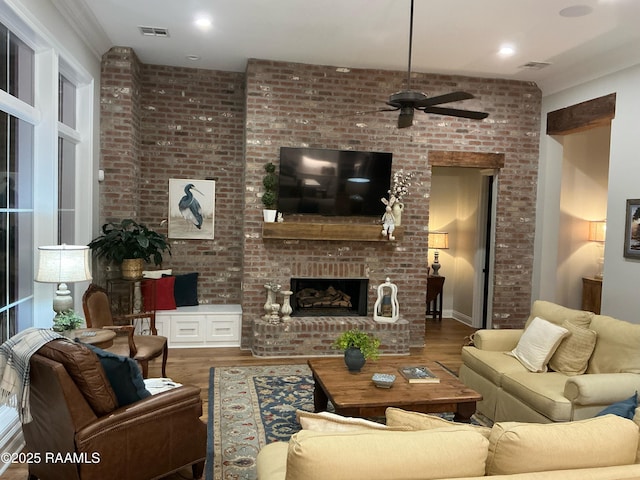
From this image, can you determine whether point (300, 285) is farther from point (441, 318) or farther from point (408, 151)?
point (441, 318)

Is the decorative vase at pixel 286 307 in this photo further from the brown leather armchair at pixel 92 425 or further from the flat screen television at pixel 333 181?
the brown leather armchair at pixel 92 425

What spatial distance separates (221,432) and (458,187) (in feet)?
19.0

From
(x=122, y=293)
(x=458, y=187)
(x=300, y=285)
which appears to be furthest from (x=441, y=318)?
(x=122, y=293)

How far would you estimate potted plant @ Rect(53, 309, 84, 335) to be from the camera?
334cm

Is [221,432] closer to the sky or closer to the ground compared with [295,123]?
closer to the ground

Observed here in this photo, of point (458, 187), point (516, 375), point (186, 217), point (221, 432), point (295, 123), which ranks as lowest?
point (221, 432)

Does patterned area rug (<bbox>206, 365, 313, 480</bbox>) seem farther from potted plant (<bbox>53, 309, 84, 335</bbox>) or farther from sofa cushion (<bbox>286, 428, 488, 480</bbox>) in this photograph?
sofa cushion (<bbox>286, 428, 488, 480</bbox>)

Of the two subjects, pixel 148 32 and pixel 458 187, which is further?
pixel 458 187

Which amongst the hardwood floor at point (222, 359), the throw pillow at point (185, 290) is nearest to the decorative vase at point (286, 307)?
the hardwood floor at point (222, 359)

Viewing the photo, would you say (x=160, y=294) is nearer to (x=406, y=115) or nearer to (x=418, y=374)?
(x=418, y=374)

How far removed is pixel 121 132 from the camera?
18.0 feet

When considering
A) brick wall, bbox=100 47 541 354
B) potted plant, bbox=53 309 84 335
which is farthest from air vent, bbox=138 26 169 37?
potted plant, bbox=53 309 84 335

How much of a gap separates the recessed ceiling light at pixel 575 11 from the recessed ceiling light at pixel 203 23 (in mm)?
3052

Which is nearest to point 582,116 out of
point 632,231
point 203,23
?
point 632,231
